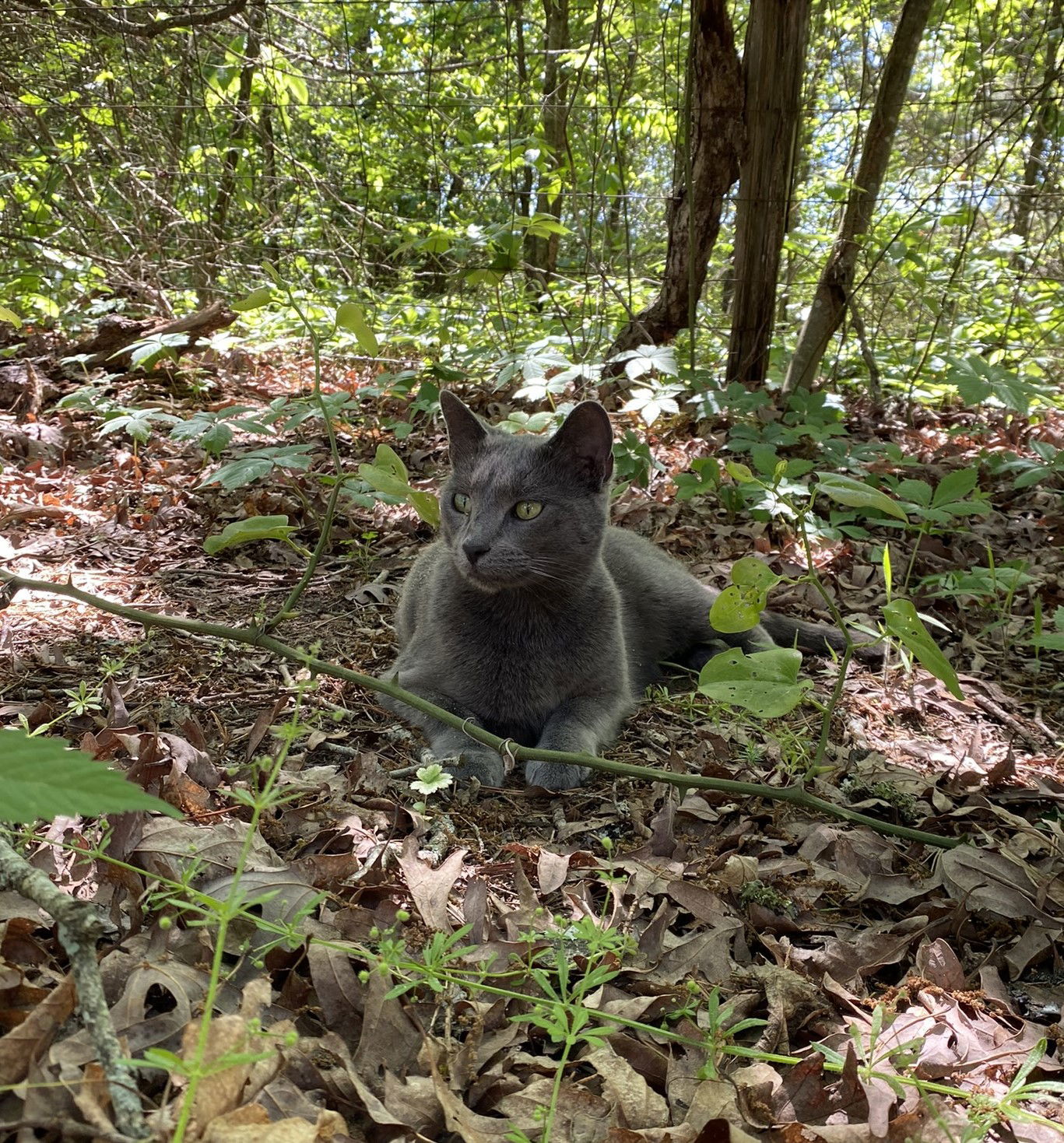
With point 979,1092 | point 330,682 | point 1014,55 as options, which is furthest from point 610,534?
point 1014,55

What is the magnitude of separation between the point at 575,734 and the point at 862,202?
482 cm

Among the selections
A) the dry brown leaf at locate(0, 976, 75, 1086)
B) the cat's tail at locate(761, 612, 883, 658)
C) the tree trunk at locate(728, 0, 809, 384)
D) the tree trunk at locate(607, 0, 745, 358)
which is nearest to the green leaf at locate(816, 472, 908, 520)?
the cat's tail at locate(761, 612, 883, 658)

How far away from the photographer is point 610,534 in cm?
405

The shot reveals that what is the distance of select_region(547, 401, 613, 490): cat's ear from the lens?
3.12 metres

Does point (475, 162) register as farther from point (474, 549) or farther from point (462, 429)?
point (474, 549)

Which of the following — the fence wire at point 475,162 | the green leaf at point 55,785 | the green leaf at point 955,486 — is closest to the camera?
the green leaf at point 55,785

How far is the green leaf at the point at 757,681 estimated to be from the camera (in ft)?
6.87

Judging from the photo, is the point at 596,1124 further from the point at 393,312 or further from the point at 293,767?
the point at 393,312

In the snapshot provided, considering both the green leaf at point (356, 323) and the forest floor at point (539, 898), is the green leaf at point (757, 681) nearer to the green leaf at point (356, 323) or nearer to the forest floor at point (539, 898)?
the forest floor at point (539, 898)

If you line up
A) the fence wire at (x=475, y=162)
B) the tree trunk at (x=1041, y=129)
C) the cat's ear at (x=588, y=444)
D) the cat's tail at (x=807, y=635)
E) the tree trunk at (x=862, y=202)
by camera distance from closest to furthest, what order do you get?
the cat's ear at (x=588, y=444) → the cat's tail at (x=807, y=635) → the tree trunk at (x=862, y=202) → the tree trunk at (x=1041, y=129) → the fence wire at (x=475, y=162)

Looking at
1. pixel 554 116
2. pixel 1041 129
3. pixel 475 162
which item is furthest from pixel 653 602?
pixel 475 162

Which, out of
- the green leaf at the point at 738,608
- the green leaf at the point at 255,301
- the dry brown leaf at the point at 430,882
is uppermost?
the green leaf at the point at 255,301

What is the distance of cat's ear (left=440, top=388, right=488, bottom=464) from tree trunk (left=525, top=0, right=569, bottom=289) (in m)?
3.28

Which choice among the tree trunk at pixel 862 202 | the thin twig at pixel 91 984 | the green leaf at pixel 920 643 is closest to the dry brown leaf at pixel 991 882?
the green leaf at pixel 920 643
